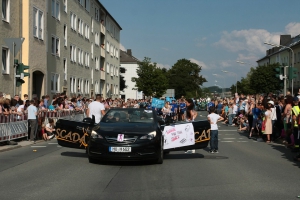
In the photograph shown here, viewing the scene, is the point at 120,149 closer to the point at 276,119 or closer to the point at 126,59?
the point at 276,119

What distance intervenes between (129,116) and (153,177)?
11.2 ft

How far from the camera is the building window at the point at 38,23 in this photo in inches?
1408

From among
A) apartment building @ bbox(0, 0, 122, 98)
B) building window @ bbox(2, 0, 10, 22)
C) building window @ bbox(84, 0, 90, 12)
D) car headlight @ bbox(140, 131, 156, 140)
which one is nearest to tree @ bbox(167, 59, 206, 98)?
apartment building @ bbox(0, 0, 122, 98)

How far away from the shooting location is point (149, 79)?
3447 inches

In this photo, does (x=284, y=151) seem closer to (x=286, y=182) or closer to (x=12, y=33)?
(x=286, y=182)

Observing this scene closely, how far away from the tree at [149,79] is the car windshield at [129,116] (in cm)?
7325

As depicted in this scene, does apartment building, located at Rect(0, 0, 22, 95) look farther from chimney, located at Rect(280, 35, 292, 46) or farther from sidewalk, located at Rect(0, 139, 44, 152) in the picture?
chimney, located at Rect(280, 35, 292, 46)

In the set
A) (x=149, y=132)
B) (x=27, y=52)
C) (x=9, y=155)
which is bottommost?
(x=9, y=155)

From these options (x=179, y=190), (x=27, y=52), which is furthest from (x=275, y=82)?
(x=179, y=190)

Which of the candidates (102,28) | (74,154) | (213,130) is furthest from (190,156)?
(102,28)

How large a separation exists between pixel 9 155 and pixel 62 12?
107 ft

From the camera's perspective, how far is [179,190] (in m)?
8.62

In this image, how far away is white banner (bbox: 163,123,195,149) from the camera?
13.6 metres

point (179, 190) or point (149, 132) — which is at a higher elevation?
point (149, 132)
